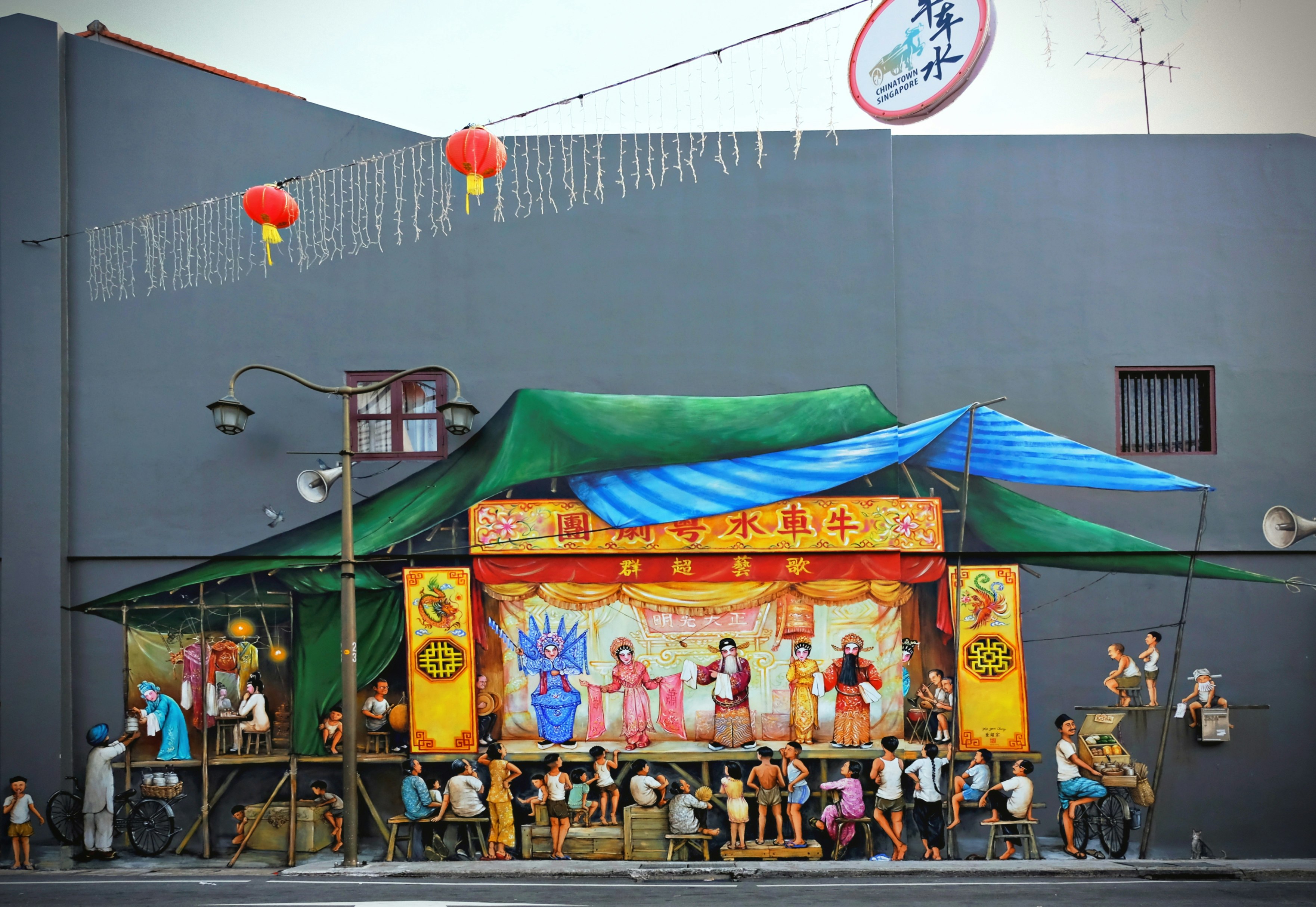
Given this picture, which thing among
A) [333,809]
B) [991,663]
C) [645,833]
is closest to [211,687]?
[333,809]

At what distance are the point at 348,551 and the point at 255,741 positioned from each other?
9.79 ft

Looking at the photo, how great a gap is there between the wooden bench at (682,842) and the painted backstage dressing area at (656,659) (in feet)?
0.95

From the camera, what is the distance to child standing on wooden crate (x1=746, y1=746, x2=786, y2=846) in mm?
12156

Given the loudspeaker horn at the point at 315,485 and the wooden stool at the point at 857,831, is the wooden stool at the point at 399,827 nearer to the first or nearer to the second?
the loudspeaker horn at the point at 315,485

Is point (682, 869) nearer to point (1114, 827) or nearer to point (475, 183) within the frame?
point (1114, 827)

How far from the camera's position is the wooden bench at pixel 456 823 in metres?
12.2

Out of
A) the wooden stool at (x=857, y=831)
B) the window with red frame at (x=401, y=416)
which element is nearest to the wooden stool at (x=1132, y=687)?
the wooden stool at (x=857, y=831)

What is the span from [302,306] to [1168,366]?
1137cm

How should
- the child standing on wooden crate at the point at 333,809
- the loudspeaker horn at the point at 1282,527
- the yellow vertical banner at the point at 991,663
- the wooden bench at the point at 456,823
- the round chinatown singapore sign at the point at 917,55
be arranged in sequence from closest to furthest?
the round chinatown singapore sign at the point at 917,55
the wooden bench at the point at 456,823
the child standing on wooden crate at the point at 333,809
the yellow vertical banner at the point at 991,663
the loudspeaker horn at the point at 1282,527

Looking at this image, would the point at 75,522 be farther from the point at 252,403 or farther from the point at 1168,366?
the point at 1168,366

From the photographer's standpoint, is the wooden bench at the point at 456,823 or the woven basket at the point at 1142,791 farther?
the woven basket at the point at 1142,791

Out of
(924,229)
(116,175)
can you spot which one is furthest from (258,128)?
(924,229)

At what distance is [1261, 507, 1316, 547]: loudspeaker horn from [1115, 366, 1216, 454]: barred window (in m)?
1.05

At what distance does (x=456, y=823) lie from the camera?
12.4m
